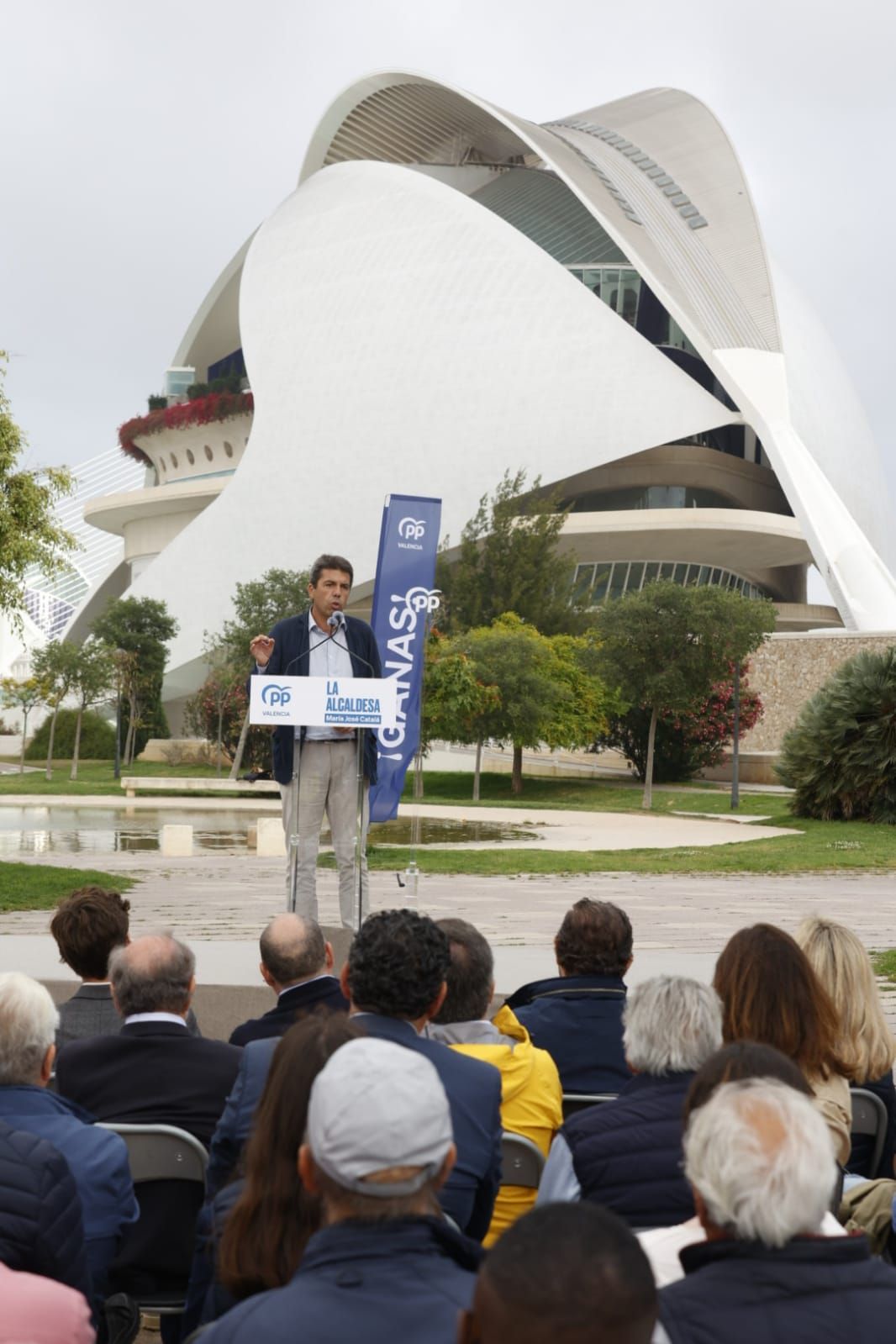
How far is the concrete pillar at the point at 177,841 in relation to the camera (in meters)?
15.3

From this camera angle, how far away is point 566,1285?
60.5 inches


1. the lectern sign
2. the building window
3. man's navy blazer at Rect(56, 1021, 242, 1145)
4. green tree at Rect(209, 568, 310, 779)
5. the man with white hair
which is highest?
the building window

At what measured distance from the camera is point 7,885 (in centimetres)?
1051

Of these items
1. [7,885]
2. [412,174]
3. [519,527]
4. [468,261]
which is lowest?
[7,885]

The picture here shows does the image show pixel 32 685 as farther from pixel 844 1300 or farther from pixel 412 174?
pixel 844 1300

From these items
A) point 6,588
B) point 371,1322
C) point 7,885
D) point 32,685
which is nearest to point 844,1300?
point 371,1322

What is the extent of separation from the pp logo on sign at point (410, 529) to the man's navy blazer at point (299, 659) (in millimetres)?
4108

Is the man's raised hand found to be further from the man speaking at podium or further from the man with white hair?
the man with white hair

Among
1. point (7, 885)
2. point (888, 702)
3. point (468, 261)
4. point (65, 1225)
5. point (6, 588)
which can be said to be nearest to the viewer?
point (65, 1225)

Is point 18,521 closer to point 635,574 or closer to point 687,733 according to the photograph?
point 687,733

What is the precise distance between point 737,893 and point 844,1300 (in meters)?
10.1

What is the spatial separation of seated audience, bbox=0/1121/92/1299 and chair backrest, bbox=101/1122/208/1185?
492 millimetres

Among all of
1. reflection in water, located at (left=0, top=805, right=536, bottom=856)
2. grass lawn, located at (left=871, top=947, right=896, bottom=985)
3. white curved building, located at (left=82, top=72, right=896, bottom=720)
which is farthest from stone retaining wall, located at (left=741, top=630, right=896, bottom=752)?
grass lawn, located at (left=871, top=947, right=896, bottom=985)

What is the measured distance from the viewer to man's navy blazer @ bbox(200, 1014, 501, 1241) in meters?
2.91
